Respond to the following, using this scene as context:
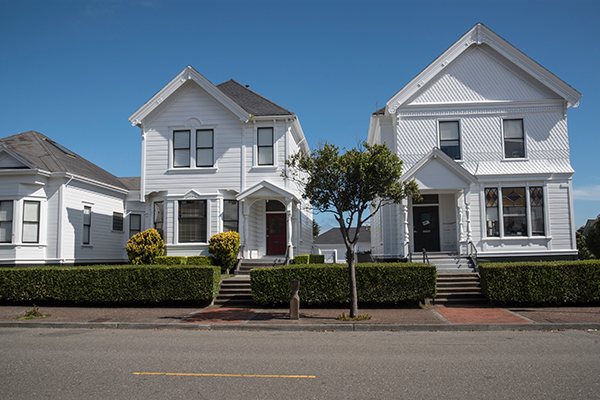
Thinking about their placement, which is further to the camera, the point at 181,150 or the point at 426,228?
the point at 181,150

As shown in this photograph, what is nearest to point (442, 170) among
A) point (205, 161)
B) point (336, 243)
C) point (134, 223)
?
point (205, 161)

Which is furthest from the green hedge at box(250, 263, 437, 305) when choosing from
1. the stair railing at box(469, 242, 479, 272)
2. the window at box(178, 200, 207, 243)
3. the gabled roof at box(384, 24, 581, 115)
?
the gabled roof at box(384, 24, 581, 115)

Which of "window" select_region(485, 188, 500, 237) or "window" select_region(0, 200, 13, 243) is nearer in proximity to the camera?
"window" select_region(0, 200, 13, 243)

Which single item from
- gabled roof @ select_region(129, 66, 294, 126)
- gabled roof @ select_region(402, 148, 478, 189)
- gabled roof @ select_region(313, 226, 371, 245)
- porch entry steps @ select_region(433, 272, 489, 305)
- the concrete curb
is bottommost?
the concrete curb

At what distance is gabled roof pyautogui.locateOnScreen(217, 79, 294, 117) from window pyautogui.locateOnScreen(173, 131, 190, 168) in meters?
2.95

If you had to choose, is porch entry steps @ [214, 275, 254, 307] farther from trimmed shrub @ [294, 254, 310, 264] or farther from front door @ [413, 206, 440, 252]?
front door @ [413, 206, 440, 252]

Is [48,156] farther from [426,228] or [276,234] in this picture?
[426,228]

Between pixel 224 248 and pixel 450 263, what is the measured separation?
29.7 feet

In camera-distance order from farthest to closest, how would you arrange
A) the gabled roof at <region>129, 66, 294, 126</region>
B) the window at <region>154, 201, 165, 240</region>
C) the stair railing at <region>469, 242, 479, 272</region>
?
the window at <region>154, 201, 165, 240</region> → the gabled roof at <region>129, 66, 294, 126</region> → the stair railing at <region>469, 242, 479, 272</region>

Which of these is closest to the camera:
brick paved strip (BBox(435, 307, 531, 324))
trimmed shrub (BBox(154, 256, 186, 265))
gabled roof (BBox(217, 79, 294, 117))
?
brick paved strip (BBox(435, 307, 531, 324))

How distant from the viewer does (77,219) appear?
20328 millimetres

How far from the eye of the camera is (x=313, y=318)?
471 inches

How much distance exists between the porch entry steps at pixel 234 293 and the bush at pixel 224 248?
7.67 ft

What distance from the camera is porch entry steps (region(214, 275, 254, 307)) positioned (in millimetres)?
14508
